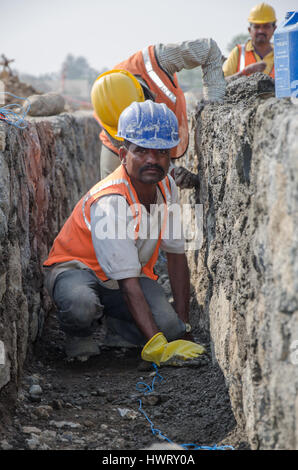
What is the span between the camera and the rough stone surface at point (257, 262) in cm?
185

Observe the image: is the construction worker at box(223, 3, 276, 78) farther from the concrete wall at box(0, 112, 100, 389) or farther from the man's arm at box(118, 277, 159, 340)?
the man's arm at box(118, 277, 159, 340)

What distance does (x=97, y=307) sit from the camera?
368 cm

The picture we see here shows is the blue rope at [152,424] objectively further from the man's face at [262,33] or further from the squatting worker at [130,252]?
the man's face at [262,33]

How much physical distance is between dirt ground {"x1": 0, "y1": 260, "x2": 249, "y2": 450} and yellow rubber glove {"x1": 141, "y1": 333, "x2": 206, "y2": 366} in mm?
70

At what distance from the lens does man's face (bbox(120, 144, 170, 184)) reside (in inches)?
138

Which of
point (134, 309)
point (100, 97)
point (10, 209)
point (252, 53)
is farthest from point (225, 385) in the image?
point (252, 53)

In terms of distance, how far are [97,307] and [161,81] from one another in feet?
6.41

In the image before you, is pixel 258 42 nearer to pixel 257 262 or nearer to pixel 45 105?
pixel 45 105

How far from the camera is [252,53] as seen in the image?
5992 millimetres

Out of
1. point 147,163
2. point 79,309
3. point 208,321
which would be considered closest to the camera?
point 147,163

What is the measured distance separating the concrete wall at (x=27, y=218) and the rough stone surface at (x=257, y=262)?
112 centimetres

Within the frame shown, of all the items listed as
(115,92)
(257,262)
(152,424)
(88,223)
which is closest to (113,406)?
(152,424)

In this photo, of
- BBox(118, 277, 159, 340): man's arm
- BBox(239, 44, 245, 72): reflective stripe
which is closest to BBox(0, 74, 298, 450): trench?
BBox(118, 277, 159, 340): man's arm

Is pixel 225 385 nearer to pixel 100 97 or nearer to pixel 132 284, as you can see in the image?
pixel 132 284
